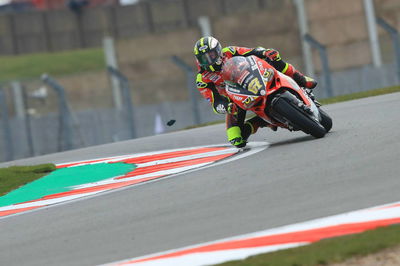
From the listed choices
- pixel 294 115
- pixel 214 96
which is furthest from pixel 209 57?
pixel 294 115

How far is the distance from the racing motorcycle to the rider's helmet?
0.13 m

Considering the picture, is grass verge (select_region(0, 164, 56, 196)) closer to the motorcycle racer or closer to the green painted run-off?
the green painted run-off

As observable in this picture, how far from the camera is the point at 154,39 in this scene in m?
37.0

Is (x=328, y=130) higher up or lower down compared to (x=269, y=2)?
lower down

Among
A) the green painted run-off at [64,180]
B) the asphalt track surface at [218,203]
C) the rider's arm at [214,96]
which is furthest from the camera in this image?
the rider's arm at [214,96]

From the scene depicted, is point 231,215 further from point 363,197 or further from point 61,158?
point 61,158

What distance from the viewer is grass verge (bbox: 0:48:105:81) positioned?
44.0 metres

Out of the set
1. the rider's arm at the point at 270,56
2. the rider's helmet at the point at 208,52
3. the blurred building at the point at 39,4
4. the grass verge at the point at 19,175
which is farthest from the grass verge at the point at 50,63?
the rider's helmet at the point at 208,52

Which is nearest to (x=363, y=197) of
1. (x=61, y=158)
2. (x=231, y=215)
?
(x=231, y=215)

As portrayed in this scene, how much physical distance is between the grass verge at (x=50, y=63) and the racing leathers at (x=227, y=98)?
33.4 m

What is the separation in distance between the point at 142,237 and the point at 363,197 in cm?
162

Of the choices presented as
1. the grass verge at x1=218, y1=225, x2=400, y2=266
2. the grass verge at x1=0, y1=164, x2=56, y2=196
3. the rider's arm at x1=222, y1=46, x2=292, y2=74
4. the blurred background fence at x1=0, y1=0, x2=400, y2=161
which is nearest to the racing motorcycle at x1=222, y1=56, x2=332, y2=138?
the rider's arm at x1=222, y1=46, x2=292, y2=74

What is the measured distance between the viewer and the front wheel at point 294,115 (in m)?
9.58

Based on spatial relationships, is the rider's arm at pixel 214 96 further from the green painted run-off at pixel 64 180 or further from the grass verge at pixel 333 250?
the grass verge at pixel 333 250
